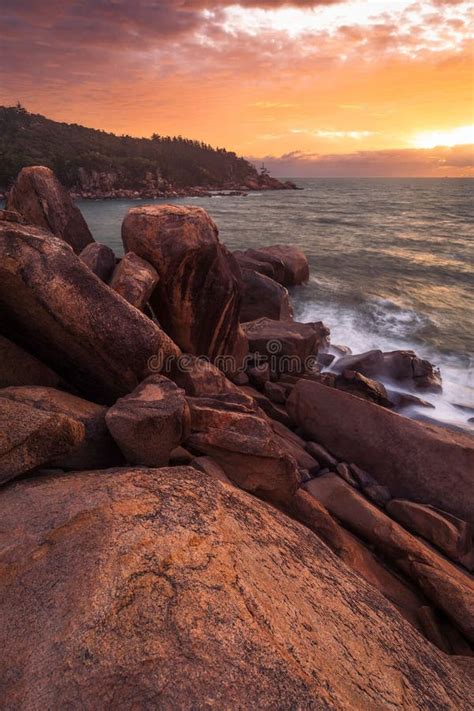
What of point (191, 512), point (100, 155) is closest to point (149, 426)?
point (191, 512)

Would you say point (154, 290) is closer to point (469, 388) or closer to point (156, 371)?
point (156, 371)

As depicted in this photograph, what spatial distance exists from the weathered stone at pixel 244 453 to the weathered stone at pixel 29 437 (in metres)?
1.83

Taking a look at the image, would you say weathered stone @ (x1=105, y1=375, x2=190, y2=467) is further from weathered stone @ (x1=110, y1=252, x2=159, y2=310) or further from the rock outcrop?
the rock outcrop

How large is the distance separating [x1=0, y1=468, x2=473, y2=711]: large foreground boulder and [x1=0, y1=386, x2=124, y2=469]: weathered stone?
0.71 m

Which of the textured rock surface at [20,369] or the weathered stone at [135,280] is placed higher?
the weathered stone at [135,280]

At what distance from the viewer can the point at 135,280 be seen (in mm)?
7391

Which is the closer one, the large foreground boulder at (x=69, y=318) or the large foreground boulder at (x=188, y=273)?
the large foreground boulder at (x=69, y=318)

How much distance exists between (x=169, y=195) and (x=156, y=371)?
113m

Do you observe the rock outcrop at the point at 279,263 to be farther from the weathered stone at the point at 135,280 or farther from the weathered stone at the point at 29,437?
the weathered stone at the point at 29,437

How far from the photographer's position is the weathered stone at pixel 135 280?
7141mm

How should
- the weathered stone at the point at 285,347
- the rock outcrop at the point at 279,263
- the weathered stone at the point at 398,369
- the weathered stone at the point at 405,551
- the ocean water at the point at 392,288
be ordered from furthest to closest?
the rock outcrop at the point at 279,263 < the ocean water at the point at 392,288 < the weathered stone at the point at 398,369 < the weathered stone at the point at 285,347 < the weathered stone at the point at 405,551

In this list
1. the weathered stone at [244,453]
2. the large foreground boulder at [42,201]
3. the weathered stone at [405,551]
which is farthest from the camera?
the large foreground boulder at [42,201]

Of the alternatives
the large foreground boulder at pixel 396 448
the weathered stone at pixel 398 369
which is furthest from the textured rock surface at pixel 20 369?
the weathered stone at pixel 398 369

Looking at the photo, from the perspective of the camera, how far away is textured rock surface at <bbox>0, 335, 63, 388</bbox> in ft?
18.5
